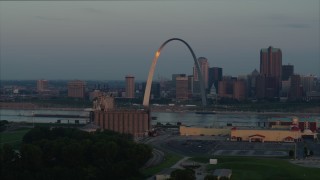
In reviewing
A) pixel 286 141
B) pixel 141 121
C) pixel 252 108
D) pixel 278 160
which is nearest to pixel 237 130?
pixel 286 141

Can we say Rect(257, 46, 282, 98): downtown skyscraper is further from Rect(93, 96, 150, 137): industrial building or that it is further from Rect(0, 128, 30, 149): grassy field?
Rect(0, 128, 30, 149): grassy field

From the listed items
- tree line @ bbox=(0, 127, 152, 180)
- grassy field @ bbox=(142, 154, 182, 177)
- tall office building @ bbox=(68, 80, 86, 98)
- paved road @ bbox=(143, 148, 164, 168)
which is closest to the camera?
tree line @ bbox=(0, 127, 152, 180)

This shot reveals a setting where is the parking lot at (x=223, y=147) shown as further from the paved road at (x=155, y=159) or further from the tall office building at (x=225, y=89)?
the tall office building at (x=225, y=89)

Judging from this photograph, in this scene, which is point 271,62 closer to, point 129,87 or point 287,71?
point 287,71

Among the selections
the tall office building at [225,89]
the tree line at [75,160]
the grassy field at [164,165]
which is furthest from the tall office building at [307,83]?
the tree line at [75,160]

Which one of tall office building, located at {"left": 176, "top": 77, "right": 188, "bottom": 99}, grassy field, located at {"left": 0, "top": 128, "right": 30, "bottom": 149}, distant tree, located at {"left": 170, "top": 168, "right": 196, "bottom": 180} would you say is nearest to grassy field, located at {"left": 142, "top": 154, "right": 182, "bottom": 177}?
distant tree, located at {"left": 170, "top": 168, "right": 196, "bottom": 180}

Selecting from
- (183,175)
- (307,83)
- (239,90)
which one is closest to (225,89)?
(239,90)

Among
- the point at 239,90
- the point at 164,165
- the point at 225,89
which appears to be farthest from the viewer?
the point at 225,89
